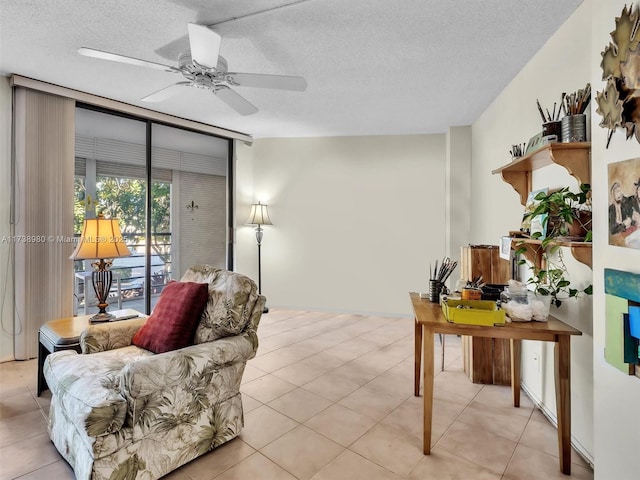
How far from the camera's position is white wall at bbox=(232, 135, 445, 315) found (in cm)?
448

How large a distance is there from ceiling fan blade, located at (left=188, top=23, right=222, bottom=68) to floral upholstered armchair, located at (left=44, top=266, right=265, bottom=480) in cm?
128

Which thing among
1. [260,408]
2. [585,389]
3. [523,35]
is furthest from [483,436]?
[523,35]

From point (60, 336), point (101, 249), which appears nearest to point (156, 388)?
point (60, 336)

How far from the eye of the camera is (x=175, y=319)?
1954 mm

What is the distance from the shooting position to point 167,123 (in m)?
3.98

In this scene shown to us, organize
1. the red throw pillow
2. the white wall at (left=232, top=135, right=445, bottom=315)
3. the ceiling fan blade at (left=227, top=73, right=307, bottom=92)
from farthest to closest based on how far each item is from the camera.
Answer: the white wall at (left=232, top=135, right=445, bottom=315) → the ceiling fan blade at (left=227, top=73, right=307, bottom=92) → the red throw pillow

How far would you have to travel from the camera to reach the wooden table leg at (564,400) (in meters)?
1.65

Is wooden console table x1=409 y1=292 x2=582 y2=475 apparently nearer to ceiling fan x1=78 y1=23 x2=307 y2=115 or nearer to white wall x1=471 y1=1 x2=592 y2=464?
white wall x1=471 y1=1 x2=592 y2=464

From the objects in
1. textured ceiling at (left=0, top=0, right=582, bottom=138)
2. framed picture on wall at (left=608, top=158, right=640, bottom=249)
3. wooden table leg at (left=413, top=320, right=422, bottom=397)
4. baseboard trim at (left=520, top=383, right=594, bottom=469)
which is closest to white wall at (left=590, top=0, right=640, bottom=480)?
framed picture on wall at (left=608, top=158, right=640, bottom=249)

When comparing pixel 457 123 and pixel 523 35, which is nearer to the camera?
pixel 523 35

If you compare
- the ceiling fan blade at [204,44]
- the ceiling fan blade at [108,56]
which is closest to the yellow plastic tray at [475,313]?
the ceiling fan blade at [204,44]

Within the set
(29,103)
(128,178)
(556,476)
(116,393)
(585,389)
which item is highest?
(29,103)

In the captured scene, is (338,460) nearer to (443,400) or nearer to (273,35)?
(443,400)

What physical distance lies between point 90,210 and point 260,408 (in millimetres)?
2708
